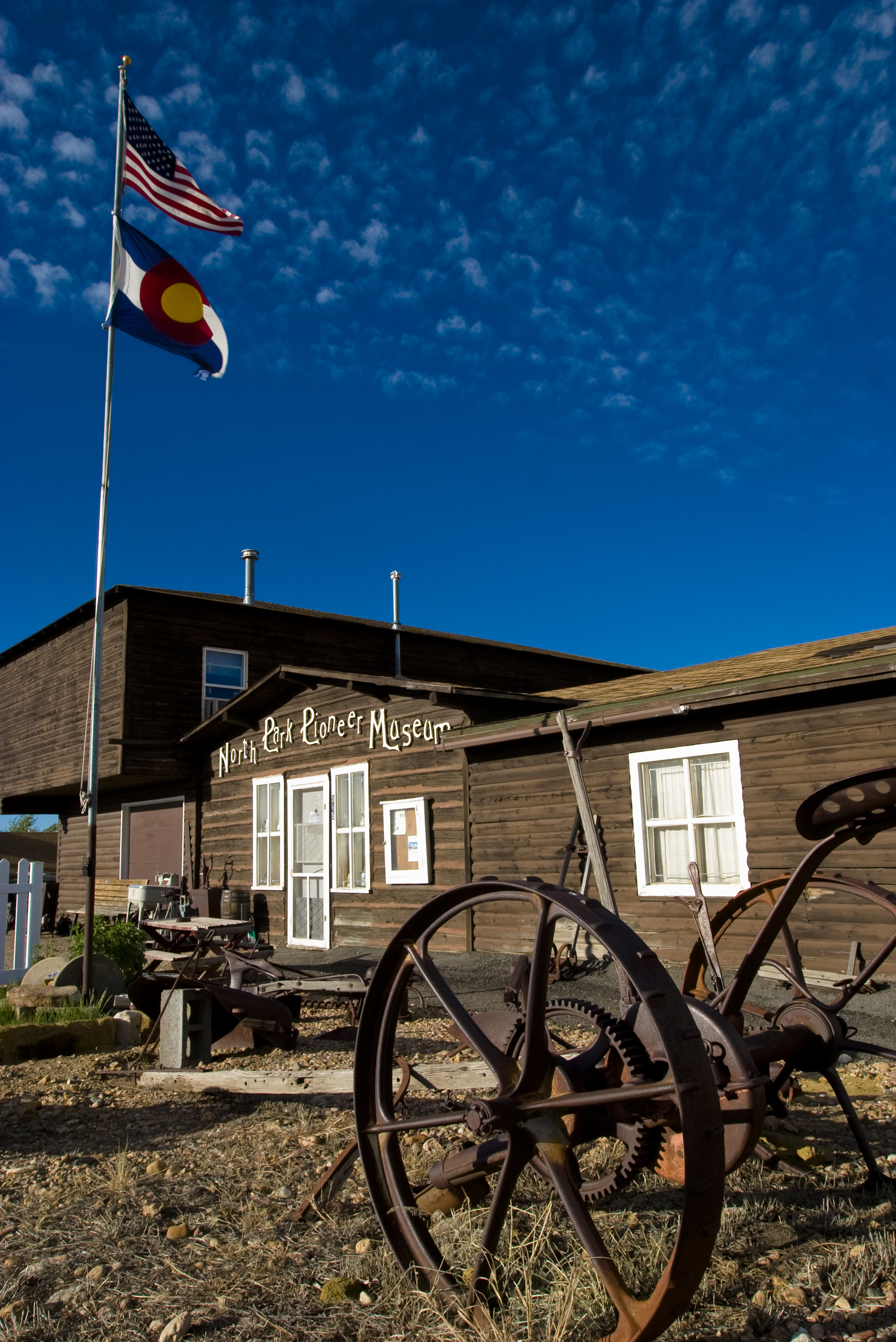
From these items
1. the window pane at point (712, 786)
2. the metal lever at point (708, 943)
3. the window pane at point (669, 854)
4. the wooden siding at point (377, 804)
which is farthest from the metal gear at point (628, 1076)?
the wooden siding at point (377, 804)

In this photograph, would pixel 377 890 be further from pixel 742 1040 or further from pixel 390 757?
pixel 742 1040

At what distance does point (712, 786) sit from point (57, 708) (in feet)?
54.2

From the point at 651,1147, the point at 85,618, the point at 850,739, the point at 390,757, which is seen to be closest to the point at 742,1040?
the point at 651,1147

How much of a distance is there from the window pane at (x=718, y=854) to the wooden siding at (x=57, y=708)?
12102 mm

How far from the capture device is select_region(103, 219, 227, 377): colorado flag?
9.77 meters

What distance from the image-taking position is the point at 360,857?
1338 cm

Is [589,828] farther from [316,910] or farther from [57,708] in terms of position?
[57,708]

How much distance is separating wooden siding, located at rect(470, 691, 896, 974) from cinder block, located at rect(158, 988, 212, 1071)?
4.48 m

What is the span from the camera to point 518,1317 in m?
2.68

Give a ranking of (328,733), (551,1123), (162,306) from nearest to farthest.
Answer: (551,1123) < (162,306) < (328,733)

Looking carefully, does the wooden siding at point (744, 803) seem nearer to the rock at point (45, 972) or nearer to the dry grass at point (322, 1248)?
the dry grass at point (322, 1248)

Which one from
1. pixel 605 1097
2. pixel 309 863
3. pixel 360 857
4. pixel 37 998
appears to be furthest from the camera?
pixel 309 863

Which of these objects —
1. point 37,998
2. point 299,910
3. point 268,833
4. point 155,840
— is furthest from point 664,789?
point 155,840

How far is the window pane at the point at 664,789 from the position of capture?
31.0 feet
